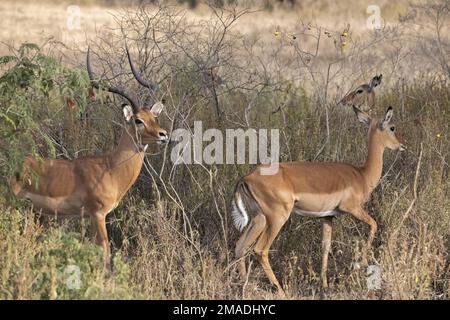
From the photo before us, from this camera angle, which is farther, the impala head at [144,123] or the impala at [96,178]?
the impala head at [144,123]

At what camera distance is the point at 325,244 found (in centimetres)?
733

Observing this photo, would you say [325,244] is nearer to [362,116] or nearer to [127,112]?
[362,116]

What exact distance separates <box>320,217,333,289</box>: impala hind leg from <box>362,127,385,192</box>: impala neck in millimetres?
414

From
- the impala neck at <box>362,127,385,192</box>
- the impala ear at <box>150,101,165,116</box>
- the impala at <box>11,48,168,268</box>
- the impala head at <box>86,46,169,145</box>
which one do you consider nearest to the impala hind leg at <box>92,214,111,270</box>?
the impala at <box>11,48,168,268</box>

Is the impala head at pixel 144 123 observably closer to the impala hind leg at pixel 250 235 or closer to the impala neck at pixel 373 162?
the impala hind leg at pixel 250 235

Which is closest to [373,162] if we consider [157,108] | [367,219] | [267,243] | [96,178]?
[367,219]

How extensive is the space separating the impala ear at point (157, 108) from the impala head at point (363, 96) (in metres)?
1.78

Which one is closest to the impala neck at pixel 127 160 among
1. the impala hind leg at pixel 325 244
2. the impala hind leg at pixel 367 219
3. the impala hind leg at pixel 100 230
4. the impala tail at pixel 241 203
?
the impala hind leg at pixel 100 230

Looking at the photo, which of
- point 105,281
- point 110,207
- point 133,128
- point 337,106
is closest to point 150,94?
point 133,128

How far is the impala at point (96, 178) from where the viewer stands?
745 centimetres

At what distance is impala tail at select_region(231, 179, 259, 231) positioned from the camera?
7172 millimetres

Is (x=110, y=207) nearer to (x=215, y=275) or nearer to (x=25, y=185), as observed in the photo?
(x=25, y=185)

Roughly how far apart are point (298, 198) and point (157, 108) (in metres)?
1.31

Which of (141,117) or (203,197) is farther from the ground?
(141,117)
